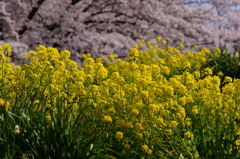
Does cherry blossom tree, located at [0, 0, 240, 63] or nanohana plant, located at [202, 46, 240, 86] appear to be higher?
cherry blossom tree, located at [0, 0, 240, 63]

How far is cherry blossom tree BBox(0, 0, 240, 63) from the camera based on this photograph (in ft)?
36.0

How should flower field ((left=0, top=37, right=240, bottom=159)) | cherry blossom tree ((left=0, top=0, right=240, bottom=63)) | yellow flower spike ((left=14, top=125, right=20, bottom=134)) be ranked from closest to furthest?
1. yellow flower spike ((left=14, top=125, right=20, bottom=134))
2. flower field ((left=0, top=37, right=240, bottom=159))
3. cherry blossom tree ((left=0, top=0, right=240, bottom=63))

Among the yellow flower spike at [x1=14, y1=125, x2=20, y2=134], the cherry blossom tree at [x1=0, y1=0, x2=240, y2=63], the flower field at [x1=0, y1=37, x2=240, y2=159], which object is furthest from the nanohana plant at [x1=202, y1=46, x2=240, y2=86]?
the yellow flower spike at [x1=14, y1=125, x2=20, y2=134]

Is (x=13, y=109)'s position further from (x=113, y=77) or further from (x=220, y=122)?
(x=220, y=122)

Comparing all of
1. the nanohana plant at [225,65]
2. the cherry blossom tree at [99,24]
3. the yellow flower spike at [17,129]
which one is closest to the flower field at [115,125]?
the yellow flower spike at [17,129]

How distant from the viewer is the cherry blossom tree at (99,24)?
36.0 feet

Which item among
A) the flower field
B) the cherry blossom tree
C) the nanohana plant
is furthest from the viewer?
the cherry blossom tree

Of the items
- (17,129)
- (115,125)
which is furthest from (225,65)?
(17,129)

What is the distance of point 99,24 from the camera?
12000 mm

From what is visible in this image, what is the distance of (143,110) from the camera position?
4113 millimetres

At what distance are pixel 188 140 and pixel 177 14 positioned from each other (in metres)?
10.1

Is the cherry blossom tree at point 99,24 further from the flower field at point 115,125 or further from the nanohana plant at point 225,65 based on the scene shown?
the flower field at point 115,125

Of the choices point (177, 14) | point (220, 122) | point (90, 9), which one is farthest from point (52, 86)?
point (177, 14)

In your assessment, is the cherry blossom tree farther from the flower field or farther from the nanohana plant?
the flower field
